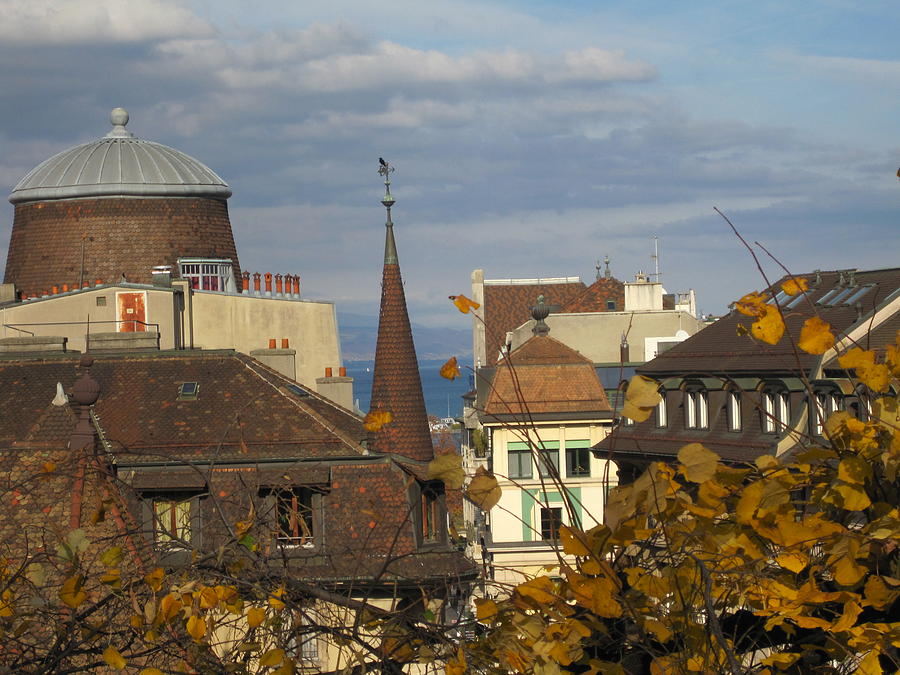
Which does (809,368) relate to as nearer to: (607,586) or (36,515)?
(36,515)

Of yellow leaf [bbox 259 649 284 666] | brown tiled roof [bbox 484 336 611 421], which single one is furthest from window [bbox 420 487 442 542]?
yellow leaf [bbox 259 649 284 666]

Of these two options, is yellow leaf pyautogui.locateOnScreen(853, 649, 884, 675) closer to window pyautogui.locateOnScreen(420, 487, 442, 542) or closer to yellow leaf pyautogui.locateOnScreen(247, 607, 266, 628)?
yellow leaf pyautogui.locateOnScreen(247, 607, 266, 628)

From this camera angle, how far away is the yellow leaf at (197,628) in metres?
7.05

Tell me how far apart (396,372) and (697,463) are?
3052cm

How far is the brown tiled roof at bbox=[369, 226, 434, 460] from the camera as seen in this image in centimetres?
3491

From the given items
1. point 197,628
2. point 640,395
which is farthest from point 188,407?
point 640,395

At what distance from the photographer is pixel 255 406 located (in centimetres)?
3397

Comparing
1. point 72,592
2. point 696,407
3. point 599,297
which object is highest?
point 599,297

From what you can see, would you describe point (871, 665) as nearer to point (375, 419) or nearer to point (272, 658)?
point (272, 658)

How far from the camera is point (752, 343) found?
35312 millimetres

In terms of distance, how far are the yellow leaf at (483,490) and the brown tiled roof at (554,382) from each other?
1806 inches

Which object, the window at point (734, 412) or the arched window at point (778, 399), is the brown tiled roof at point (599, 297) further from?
the arched window at point (778, 399)

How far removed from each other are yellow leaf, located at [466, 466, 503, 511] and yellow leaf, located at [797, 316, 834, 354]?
1.25m

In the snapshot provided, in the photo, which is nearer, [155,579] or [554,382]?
[155,579]
